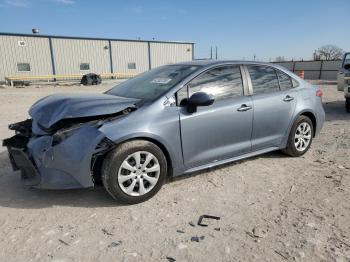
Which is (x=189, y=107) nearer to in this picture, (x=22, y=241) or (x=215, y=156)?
(x=215, y=156)

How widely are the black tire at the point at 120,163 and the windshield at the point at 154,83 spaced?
0.64m

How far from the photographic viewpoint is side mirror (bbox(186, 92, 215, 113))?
3.67m

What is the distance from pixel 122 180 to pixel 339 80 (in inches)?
349

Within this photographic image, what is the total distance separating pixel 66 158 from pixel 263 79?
3.02 metres

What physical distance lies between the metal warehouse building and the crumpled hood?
82.2ft

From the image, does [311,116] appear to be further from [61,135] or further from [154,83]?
[61,135]

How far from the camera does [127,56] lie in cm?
3162

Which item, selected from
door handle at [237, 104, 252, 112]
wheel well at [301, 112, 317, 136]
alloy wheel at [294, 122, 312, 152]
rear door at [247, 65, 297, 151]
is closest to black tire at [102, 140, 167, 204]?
door handle at [237, 104, 252, 112]

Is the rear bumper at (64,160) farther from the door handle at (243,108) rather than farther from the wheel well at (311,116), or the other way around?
the wheel well at (311,116)

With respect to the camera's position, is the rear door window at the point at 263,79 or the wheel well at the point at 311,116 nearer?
the rear door window at the point at 263,79

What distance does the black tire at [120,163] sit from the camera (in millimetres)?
3309

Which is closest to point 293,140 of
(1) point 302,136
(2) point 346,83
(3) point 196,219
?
(1) point 302,136

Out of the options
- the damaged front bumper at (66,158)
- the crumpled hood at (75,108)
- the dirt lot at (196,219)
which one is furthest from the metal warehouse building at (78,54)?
the damaged front bumper at (66,158)

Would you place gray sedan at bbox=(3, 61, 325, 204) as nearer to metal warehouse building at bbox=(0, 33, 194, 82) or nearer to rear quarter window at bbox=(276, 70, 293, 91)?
rear quarter window at bbox=(276, 70, 293, 91)
